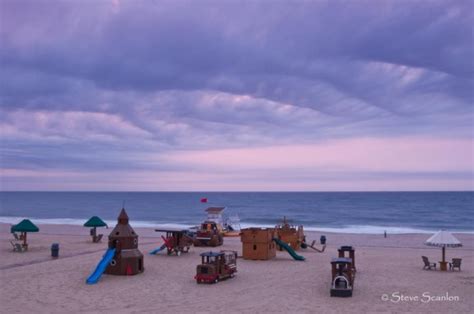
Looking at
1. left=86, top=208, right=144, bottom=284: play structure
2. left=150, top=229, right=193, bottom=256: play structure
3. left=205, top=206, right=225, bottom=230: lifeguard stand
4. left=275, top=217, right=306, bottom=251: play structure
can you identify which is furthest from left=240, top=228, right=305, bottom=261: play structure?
left=205, top=206, right=225, bottom=230: lifeguard stand

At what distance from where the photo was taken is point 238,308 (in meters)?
12.6

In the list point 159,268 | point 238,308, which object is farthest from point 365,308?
point 159,268

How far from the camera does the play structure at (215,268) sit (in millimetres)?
15766

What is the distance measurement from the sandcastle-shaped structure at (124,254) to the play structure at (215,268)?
8.92ft

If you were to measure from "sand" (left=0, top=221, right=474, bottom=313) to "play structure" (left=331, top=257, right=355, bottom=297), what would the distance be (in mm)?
287

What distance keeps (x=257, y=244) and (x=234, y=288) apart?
6586 millimetres

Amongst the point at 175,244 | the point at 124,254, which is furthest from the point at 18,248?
the point at 124,254

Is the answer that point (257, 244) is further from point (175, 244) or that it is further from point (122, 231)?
point (122, 231)

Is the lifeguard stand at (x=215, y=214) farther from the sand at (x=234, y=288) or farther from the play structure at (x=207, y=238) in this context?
the sand at (x=234, y=288)

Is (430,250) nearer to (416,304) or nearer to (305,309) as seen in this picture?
(416,304)

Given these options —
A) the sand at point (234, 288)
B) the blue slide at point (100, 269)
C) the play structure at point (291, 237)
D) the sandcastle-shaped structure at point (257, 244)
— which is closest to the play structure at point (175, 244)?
the sand at point (234, 288)

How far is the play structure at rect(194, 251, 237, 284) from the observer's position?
51.7 feet

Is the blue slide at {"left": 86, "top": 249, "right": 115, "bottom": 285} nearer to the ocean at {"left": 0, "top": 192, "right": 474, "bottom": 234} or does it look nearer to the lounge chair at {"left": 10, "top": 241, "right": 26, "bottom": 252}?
the lounge chair at {"left": 10, "top": 241, "right": 26, "bottom": 252}

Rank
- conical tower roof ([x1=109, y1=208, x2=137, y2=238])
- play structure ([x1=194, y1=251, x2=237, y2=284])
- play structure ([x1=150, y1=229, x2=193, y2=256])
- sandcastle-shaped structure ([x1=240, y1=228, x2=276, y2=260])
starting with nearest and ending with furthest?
play structure ([x1=194, y1=251, x2=237, y2=284]) < conical tower roof ([x1=109, y1=208, x2=137, y2=238]) < sandcastle-shaped structure ([x1=240, y1=228, x2=276, y2=260]) < play structure ([x1=150, y1=229, x2=193, y2=256])
